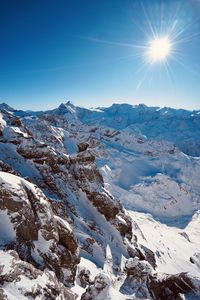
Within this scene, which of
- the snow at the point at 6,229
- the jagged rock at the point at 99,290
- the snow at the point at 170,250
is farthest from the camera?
the snow at the point at 170,250

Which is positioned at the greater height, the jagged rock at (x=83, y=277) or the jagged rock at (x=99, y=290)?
the jagged rock at (x=99, y=290)

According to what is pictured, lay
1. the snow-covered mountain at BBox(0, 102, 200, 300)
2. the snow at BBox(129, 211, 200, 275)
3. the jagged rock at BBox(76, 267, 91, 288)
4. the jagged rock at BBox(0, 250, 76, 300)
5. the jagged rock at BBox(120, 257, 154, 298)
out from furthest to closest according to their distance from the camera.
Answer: the snow at BBox(129, 211, 200, 275)
the jagged rock at BBox(76, 267, 91, 288)
the jagged rock at BBox(120, 257, 154, 298)
the snow-covered mountain at BBox(0, 102, 200, 300)
the jagged rock at BBox(0, 250, 76, 300)

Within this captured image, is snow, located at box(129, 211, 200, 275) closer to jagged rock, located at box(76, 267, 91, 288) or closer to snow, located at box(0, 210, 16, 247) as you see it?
jagged rock, located at box(76, 267, 91, 288)

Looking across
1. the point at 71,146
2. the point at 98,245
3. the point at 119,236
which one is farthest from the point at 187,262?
the point at 71,146

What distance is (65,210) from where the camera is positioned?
135ft

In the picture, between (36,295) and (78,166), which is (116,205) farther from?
(36,295)

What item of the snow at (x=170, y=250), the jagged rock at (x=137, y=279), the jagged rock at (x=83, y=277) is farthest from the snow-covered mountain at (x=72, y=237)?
the snow at (x=170, y=250)

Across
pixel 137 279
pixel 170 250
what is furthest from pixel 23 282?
pixel 170 250

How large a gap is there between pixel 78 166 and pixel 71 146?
50.4m

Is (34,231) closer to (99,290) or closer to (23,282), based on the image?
(23,282)

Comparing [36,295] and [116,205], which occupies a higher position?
[116,205]

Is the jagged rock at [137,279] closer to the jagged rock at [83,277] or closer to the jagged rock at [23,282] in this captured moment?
the jagged rock at [83,277]

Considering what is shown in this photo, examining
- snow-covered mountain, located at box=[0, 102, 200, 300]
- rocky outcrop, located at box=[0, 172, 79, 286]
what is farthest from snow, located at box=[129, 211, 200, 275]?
rocky outcrop, located at box=[0, 172, 79, 286]

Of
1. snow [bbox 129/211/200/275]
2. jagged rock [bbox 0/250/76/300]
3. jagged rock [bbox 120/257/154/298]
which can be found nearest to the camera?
jagged rock [bbox 0/250/76/300]
